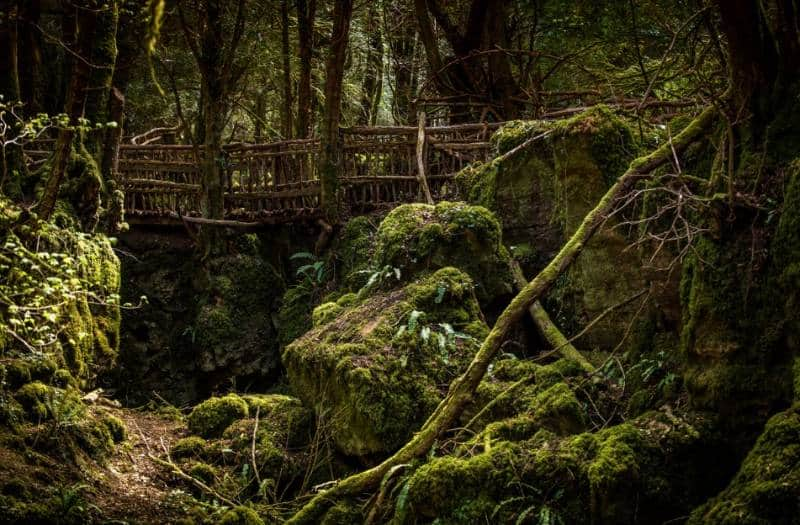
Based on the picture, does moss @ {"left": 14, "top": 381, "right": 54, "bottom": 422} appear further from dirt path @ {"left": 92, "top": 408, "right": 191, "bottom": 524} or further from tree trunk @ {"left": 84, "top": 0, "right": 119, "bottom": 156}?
tree trunk @ {"left": 84, "top": 0, "right": 119, "bottom": 156}

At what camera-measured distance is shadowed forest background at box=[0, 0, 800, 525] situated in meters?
5.19

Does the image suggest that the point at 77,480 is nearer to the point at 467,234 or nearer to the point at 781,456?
the point at 467,234

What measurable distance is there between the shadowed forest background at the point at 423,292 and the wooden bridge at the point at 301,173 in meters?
0.05

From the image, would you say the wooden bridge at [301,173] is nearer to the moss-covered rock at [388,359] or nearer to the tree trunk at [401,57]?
the moss-covered rock at [388,359]

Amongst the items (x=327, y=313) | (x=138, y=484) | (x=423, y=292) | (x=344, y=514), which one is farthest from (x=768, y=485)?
(x=327, y=313)

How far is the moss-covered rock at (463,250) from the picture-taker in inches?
341

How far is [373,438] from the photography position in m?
7.16

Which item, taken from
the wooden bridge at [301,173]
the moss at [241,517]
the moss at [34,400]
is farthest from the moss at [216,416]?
the wooden bridge at [301,173]

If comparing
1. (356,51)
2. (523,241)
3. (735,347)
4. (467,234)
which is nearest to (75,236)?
(467,234)

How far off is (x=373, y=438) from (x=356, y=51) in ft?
47.7

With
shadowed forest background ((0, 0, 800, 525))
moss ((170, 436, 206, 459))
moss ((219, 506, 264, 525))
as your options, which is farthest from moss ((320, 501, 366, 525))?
moss ((170, 436, 206, 459))

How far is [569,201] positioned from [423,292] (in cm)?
176

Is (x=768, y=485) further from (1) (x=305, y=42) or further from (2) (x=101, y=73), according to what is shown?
(1) (x=305, y=42)

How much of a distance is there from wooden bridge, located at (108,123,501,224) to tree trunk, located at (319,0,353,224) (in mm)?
235
